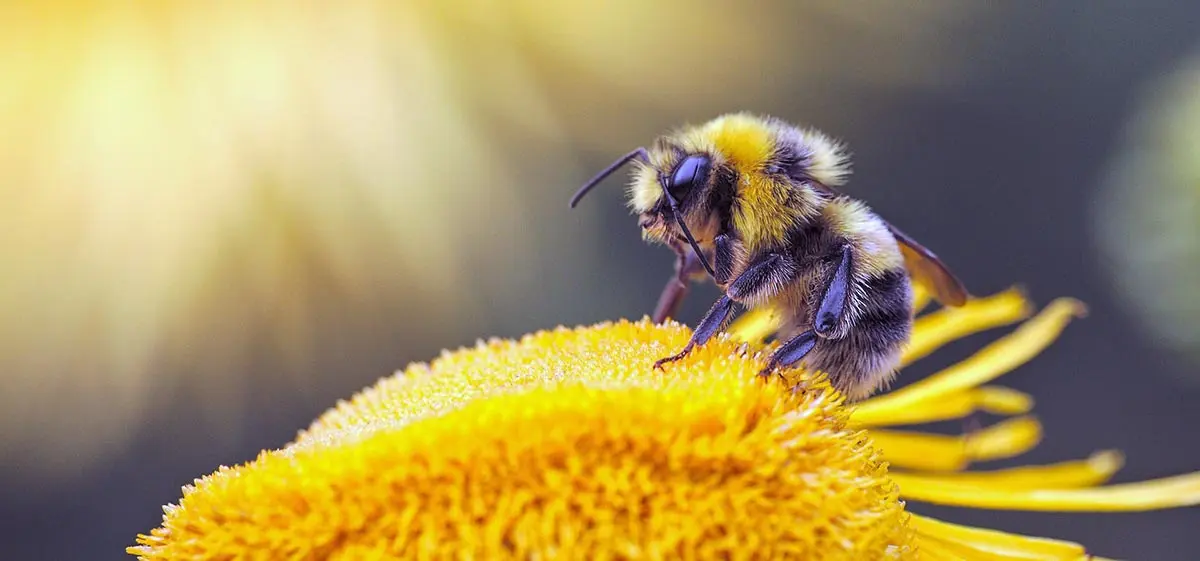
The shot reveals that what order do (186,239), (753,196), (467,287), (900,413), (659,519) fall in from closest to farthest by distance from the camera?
(659,519) → (753,196) → (900,413) → (186,239) → (467,287)

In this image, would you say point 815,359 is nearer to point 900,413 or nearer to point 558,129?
point 900,413

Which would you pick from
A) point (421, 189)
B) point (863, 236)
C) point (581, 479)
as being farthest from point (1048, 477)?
point (421, 189)

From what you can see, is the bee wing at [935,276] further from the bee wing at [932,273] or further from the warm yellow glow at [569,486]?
the warm yellow glow at [569,486]

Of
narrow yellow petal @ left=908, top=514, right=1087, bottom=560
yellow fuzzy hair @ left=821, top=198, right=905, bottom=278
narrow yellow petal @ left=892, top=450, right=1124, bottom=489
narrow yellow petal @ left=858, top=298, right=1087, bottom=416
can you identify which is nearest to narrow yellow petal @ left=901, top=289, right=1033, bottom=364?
narrow yellow petal @ left=858, top=298, right=1087, bottom=416

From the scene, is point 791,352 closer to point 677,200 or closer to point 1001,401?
point 677,200

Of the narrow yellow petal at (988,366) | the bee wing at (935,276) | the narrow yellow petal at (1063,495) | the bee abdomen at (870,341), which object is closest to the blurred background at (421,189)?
the narrow yellow petal at (988,366)

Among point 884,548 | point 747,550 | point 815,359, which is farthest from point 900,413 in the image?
point 747,550

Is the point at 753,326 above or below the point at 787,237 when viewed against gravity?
above
